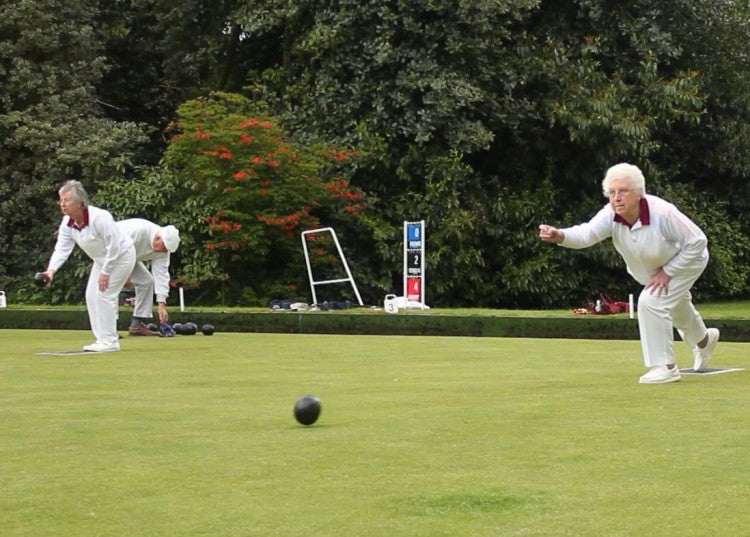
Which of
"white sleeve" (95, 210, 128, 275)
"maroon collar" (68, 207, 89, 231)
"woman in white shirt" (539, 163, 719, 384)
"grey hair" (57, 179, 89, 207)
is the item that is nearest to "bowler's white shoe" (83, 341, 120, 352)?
"white sleeve" (95, 210, 128, 275)

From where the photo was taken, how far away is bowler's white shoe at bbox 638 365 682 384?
25.5ft

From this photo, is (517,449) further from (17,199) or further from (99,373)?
(17,199)

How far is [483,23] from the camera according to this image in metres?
20.0

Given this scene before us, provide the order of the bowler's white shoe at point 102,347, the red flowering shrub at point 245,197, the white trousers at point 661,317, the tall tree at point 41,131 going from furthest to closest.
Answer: the tall tree at point 41,131 < the red flowering shrub at point 245,197 < the bowler's white shoe at point 102,347 < the white trousers at point 661,317

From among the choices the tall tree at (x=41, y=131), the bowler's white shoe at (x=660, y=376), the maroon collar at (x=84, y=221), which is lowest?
the bowler's white shoe at (x=660, y=376)

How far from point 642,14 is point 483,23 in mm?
3464

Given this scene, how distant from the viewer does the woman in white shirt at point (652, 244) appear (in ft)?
25.1

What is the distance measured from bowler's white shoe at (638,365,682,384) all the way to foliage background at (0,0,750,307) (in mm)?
11705

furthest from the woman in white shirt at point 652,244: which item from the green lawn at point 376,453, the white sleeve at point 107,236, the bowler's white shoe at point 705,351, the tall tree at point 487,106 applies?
the tall tree at point 487,106

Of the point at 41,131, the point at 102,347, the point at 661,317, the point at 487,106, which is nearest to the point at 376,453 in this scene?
the point at 661,317

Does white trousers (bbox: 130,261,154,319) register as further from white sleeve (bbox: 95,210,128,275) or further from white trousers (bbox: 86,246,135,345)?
white sleeve (bbox: 95,210,128,275)

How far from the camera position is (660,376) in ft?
25.5

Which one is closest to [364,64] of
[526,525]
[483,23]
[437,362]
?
[483,23]

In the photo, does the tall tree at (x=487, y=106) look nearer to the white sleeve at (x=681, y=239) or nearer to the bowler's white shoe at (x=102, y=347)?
the bowler's white shoe at (x=102, y=347)
